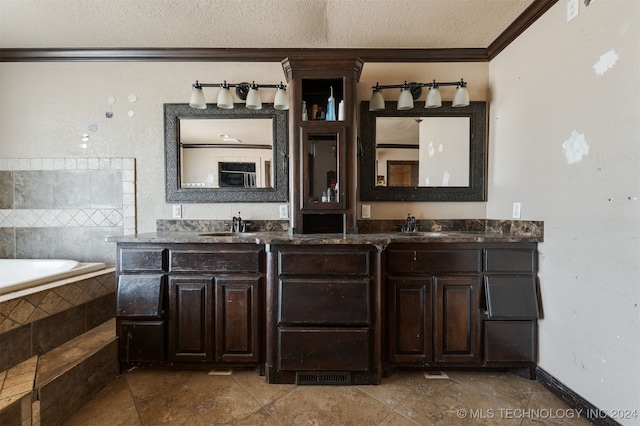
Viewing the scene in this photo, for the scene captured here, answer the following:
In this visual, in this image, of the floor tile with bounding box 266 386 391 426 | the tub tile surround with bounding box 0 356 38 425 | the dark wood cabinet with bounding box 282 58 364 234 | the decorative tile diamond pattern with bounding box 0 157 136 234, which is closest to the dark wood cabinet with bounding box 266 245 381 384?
the floor tile with bounding box 266 386 391 426

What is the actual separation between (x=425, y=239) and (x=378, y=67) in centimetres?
161

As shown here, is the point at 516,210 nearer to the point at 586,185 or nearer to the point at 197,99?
the point at 586,185

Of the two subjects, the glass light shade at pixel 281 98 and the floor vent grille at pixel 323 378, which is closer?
the floor vent grille at pixel 323 378

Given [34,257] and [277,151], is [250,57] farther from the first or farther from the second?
[34,257]

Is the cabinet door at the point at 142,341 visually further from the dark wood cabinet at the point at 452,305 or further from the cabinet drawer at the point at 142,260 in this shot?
the dark wood cabinet at the point at 452,305

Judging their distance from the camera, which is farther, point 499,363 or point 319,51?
point 319,51

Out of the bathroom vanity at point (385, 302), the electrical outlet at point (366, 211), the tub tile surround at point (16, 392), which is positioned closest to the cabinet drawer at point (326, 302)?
the bathroom vanity at point (385, 302)

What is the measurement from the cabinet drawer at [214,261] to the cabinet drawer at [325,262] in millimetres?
251

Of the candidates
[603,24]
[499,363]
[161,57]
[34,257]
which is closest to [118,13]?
[161,57]

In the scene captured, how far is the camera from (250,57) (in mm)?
2348

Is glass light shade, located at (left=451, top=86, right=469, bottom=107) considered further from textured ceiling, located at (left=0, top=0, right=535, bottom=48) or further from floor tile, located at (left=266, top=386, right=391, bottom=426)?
floor tile, located at (left=266, top=386, right=391, bottom=426)

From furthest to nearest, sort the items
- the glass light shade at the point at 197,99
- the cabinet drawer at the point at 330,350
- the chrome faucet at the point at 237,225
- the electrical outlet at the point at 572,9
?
the chrome faucet at the point at 237,225 → the glass light shade at the point at 197,99 → the cabinet drawer at the point at 330,350 → the electrical outlet at the point at 572,9

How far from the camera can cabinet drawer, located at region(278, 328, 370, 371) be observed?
1.69 m

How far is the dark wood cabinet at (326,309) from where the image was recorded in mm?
1690
